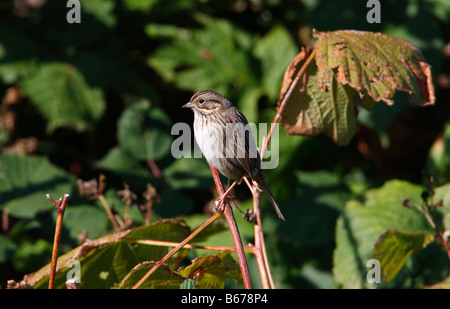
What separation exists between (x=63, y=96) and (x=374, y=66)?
2633mm

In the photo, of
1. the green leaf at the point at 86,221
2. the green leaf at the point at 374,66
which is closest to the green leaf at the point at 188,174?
the green leaf at the point at 86,221

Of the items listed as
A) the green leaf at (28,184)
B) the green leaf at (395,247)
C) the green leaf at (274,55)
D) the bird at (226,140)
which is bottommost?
the green leaf at (395,247)

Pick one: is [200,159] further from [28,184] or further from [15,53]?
[15,53]

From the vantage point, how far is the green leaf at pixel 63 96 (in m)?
4.14

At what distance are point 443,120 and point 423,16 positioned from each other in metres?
1.13

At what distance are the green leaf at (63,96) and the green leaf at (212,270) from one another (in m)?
2.26

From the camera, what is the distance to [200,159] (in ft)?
12.2

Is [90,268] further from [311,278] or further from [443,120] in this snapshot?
[443,120]

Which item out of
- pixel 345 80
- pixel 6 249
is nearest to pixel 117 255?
pixel 6 249

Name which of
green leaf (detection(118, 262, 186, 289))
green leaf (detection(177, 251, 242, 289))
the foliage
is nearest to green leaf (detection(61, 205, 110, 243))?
the foliage

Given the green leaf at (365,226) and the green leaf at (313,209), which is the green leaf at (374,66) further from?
the green leaf at (313,209)

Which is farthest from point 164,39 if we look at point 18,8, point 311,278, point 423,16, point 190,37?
point 311,278

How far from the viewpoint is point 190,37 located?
4.52 m
